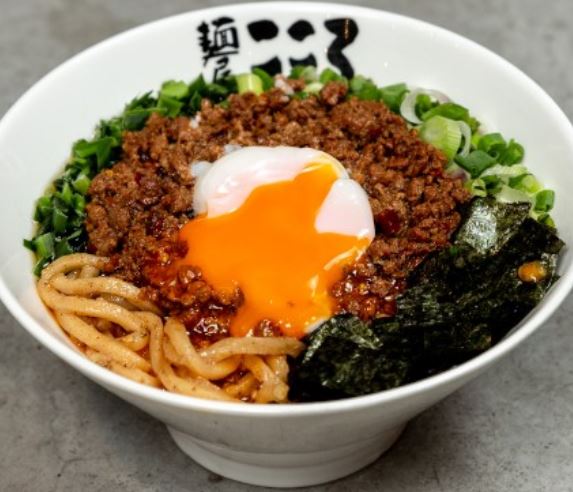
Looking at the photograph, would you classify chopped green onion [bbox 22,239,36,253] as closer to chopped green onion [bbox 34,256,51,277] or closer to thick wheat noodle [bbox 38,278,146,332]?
chopped green onion [bbox 34,256,51,277]

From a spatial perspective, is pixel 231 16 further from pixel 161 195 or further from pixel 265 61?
pixel 161 195

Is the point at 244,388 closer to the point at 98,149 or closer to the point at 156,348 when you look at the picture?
the point at 156,348

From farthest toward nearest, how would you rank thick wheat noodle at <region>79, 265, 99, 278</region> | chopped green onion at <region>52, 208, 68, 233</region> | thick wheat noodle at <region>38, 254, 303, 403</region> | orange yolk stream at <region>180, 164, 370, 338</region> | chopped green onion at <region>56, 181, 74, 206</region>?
chopped green onion at <region>56, 181, 74, 206</region>, chopped green onion at <region>52, 208, 68, 233</region>, thick wheat noodle at <region>79, 265, 99, 278</region>, orange yolk stream at <region>180, 164, 370, 338</region>, thick wheat noodle at <region>38, 254, 303, 403</region>

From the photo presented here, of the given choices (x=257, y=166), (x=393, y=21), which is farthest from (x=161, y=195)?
(x=393, y=21)

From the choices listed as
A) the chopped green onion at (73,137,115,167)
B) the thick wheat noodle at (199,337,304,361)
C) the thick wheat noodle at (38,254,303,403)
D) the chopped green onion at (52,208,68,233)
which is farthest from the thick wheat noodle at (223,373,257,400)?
the chopped green onion at (73,137,115,167)

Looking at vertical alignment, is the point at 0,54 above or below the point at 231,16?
below
